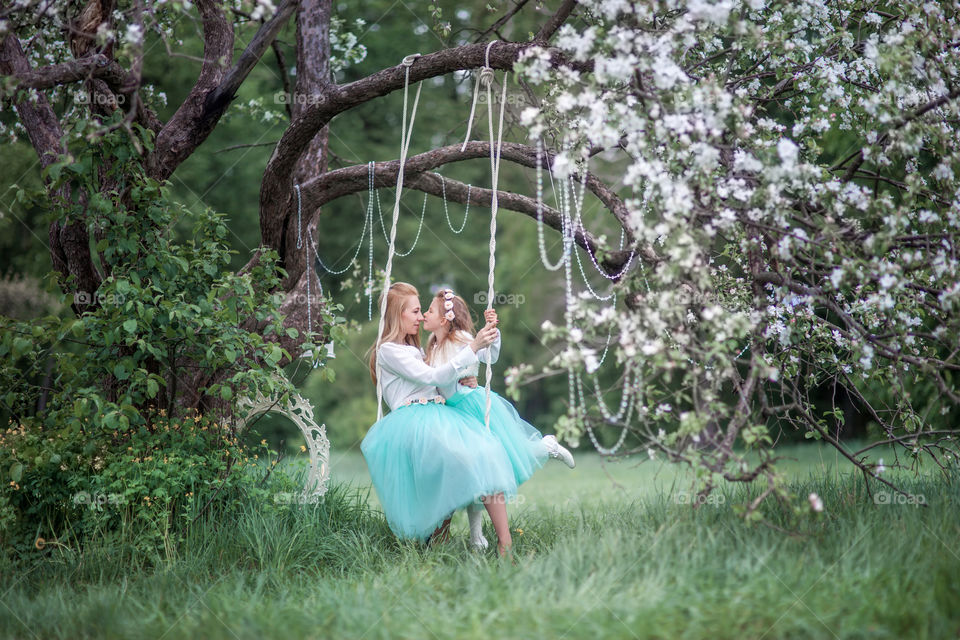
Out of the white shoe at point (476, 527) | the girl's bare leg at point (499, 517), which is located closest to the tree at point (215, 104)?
the girl's bare leg at point (499, 517)

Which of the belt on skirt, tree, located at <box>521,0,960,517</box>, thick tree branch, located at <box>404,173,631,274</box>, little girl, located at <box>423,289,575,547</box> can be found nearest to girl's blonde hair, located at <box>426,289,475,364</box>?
little girl, located at <box>423,289,575,547</box>

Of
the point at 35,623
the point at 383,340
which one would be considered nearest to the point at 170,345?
the point at 383,340

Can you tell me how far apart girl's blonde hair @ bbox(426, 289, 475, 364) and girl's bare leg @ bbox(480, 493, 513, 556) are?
101 cm

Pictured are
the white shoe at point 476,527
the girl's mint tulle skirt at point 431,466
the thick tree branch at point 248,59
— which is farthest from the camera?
the thick tree branch at point 248,59

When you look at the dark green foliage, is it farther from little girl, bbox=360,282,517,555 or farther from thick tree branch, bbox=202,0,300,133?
little girl, bbox=360,282,517,555

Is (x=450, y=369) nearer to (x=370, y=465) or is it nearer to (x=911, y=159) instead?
(x=370, y=465)

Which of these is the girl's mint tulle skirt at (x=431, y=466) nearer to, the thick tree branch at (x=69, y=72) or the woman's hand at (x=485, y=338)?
the woman's hand at (x=485, y=338)

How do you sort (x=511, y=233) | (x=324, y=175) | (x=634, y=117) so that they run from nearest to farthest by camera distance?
(x=634, y=117)
(x=324, y=175)
(x=511, y=233)

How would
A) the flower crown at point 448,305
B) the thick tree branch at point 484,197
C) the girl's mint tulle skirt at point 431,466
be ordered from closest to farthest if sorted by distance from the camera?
the girl's mint tulle skirt at point 431,466 → the flower crown at point 448,305 → the thick tree branch at point 484,197

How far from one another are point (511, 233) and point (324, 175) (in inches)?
432

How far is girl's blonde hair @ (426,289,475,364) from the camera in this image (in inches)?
195

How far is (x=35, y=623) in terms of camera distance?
3758mm

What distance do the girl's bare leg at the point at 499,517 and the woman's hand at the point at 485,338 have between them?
83 cm

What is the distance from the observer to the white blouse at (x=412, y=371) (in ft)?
14.7
